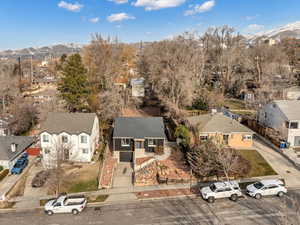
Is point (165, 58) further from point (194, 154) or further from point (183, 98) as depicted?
point (194, 154)

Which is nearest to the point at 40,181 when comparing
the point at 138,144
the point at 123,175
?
the point at 123,175

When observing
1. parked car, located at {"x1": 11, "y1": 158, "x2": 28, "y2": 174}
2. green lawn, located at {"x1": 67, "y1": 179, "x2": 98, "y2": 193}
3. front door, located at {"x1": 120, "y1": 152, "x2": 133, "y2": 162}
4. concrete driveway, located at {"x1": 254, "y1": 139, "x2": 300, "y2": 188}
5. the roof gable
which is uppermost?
the roof gable

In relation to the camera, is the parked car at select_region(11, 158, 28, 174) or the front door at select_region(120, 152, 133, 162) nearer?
the parked car at select_region(11, 158, 28, 174)

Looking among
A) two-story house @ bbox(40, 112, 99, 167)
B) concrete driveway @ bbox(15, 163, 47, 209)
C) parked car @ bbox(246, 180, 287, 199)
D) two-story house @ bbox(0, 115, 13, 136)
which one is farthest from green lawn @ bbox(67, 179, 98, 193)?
two-story house @ bbox(0, 115, 13, 136)

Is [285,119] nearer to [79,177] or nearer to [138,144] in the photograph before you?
[138,144]

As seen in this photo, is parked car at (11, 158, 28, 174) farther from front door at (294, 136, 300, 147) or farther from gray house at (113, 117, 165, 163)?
front door at (294, 136, 300, 147)

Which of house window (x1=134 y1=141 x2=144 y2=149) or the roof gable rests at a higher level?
the roof gable
